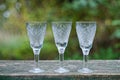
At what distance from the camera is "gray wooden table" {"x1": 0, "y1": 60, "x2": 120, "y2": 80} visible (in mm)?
1820

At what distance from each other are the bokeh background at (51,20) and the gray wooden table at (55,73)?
247cm

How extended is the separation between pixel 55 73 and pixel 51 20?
2.91 meters

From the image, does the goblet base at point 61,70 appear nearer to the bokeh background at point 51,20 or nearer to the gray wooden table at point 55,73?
the gray wooden table at point 55,73

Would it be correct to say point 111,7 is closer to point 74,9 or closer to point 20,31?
point 74,9

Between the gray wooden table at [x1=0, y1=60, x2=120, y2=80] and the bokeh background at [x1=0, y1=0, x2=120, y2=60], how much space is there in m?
2.47

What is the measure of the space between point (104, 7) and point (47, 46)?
918 millimetres

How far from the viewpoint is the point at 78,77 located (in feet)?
6.00

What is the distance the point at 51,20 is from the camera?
473cm

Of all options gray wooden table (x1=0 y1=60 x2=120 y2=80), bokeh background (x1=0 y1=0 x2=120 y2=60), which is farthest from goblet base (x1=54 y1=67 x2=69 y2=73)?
bokeh background (x1=0 y1=0 x2=120 y2=60)

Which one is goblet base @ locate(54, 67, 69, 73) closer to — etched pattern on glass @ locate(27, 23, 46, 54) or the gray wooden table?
the gray wooden table

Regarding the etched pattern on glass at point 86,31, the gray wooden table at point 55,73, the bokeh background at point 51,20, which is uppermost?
the etched pattern on glass at point 86,31

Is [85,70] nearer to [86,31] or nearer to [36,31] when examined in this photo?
[86,31]

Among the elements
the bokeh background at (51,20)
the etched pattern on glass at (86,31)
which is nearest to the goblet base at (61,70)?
the etched pattern on glass at (86,31)

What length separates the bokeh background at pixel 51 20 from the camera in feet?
15.3
